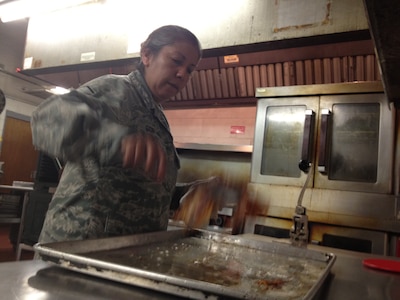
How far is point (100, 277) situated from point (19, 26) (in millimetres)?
6596

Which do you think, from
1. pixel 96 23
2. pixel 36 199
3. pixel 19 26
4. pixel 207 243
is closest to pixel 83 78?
pixel 96 23

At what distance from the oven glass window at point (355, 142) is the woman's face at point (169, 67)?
1625 mm

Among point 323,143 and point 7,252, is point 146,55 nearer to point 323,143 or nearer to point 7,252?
point 323,143

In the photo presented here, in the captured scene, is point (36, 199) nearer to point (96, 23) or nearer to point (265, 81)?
point (96, 23)

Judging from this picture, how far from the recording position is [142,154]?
0.72m

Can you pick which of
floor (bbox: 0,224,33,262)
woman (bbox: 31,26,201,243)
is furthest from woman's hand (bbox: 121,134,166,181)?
floor (bbox: 0,224,33,262)

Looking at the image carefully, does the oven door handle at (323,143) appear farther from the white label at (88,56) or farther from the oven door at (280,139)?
the white label at (88,56)

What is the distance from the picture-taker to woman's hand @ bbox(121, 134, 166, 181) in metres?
0.72

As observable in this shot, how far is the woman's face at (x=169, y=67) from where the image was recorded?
1332mm

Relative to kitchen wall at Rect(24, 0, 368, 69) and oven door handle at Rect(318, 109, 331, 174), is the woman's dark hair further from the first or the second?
oven door handle at Rect(318, 109, 331, 174)

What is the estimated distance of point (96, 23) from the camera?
268cm

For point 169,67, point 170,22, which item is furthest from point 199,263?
point 170,22

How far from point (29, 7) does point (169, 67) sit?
6.28 ft

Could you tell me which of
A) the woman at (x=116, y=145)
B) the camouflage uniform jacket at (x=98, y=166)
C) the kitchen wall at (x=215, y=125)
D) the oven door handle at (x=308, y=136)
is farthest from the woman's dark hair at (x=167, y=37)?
the kitchen wall at (x=215, y=125)
